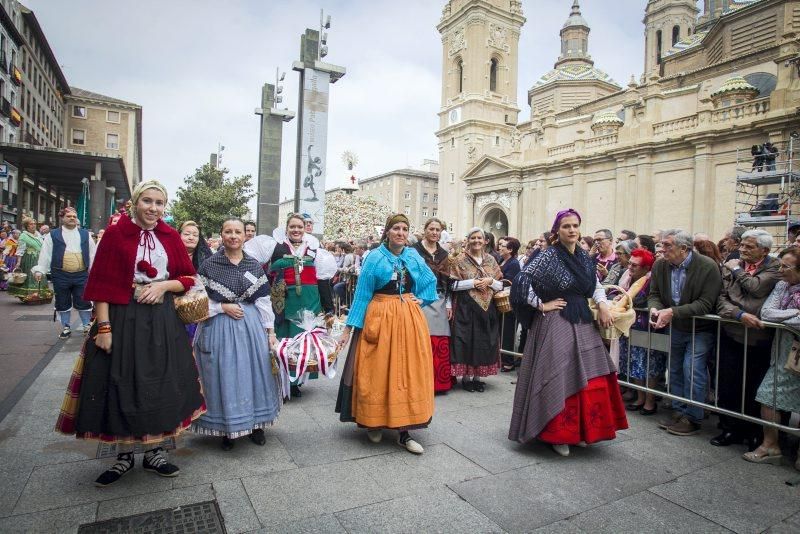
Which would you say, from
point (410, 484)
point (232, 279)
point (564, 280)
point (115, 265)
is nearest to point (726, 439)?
point (564, 280)

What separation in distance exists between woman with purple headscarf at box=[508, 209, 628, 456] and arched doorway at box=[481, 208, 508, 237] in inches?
1611

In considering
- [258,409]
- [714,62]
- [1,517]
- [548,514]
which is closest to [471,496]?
[548,514]

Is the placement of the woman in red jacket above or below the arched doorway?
below

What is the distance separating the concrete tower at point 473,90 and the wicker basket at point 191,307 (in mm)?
44390

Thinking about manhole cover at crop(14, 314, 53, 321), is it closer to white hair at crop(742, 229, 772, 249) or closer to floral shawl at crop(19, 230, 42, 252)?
floral shawl at crop(19, 230, 42, 252)

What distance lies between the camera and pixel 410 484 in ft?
11.4

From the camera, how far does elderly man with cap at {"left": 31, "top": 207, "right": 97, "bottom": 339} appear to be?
7.96m

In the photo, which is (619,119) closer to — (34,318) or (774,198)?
(774,198)

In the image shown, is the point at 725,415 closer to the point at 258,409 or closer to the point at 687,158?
the point at 258,409

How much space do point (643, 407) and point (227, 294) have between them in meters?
4.50

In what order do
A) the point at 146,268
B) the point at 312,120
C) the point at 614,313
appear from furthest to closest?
1. the point at 312,120
2. the point at 614,313
3. the point at 146,268

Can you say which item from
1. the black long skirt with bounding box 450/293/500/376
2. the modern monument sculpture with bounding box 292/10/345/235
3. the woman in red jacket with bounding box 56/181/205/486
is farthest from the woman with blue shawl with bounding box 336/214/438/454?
the modern monument sculpture with bounding box 292/10/345/235

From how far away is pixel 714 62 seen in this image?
1433 inches

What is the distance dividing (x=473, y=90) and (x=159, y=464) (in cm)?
5094
